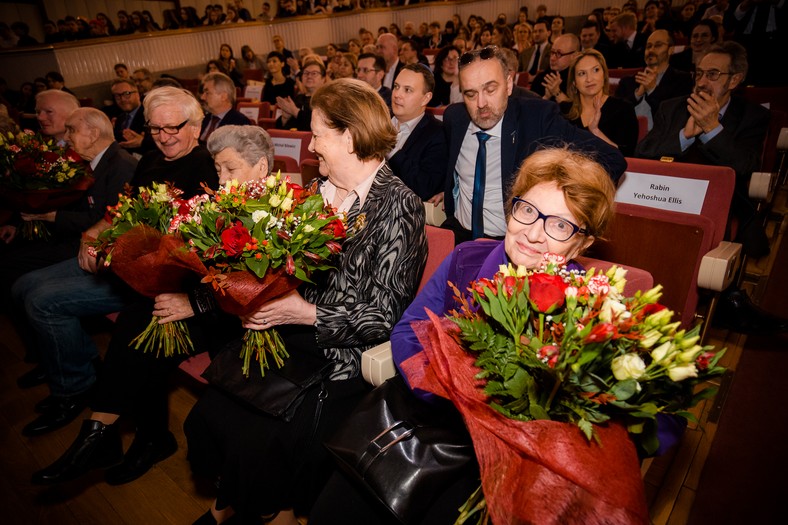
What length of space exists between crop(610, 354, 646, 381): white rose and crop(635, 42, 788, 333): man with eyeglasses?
248cm

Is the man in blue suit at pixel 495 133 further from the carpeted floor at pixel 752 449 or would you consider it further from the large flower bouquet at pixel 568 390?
the large flower bouquet at pixel 568 390

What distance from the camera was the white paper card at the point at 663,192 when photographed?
219 centimetres

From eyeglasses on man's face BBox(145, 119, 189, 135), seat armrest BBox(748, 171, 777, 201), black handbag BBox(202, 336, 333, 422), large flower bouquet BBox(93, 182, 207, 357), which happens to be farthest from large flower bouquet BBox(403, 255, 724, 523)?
seat armrest BBox(748, 171, 777, 201)

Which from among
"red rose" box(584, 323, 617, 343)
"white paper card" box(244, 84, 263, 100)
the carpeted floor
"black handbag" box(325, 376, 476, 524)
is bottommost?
the carpeted floor

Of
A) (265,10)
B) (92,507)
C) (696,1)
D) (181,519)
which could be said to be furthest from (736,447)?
(265,10)

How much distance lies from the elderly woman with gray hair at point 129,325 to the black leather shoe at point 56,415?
11 mm

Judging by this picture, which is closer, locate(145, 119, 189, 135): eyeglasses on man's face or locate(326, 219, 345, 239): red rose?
locate(326, 219, 345, 239): red rose

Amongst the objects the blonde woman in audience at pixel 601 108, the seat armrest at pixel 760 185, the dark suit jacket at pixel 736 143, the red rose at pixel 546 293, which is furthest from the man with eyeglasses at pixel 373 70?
the red rose at pixel 546 293

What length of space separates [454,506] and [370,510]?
0.26 metres

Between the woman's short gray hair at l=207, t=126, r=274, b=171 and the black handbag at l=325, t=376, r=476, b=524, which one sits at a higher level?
the woman's short gray hair at l=207, t=126, r=274, b=171

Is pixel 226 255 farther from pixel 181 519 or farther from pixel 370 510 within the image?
pixel 181 519

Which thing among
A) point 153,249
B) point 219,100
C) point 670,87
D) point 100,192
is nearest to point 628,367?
point 153,249

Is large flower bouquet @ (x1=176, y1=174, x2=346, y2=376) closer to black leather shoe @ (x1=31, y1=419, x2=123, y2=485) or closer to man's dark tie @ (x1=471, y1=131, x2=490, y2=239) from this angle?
black leather shoe @ (x1=31, y1=419, x2=123, y2=485)

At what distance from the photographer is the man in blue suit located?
7.99 feet
